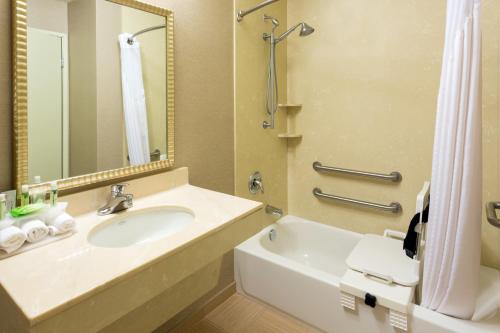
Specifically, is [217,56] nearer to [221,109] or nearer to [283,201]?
[221,109]

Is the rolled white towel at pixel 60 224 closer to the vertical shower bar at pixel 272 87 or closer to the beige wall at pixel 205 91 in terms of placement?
the beige wall at pixel 205 91

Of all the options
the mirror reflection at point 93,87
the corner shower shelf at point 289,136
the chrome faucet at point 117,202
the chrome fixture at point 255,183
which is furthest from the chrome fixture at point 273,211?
the chrome faucet at point 117,202

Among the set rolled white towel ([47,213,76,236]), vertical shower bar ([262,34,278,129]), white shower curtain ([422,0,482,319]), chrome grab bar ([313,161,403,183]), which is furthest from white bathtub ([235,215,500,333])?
rolled white towel ([47,213,76,236])

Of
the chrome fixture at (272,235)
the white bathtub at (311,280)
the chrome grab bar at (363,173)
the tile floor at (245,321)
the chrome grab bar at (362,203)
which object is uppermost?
the chrome grab bar at (363,173)

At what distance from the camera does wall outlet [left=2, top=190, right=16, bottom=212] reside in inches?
37.7

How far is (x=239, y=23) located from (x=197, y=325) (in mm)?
1929

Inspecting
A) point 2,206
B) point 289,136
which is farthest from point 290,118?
point 2,206

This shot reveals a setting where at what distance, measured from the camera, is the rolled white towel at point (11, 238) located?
807mm

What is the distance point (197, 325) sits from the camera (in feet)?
5.72

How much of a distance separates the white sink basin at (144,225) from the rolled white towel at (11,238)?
293 millimetres

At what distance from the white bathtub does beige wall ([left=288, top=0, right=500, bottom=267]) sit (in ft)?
0.63

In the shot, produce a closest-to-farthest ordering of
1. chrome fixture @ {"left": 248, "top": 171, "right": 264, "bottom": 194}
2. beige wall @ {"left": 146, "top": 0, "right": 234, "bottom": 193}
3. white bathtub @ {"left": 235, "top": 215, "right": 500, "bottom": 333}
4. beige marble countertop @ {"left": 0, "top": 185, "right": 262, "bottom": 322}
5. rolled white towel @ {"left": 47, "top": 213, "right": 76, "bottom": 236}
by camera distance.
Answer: beige marble countertop @ {"left": 0, "top": 185, "right": 262, "bottom": 322}, rolled white towel @ {"left": 47, "top": 213, "right": 76, "bottom": 236}, white bathtub @ {"left": 235, "top": 215, "right": 500, "bottom": 333}, beige wall @ {"left": 146, "top": 0, "right": 234, "bottom": 193}, chrome fixture @ {"left": 248, "top": 171, "right": 264, "bottom": 194}

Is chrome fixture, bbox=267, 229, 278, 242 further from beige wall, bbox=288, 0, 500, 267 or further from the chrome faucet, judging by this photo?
the chrome faucet

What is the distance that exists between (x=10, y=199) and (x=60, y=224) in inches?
8.1
